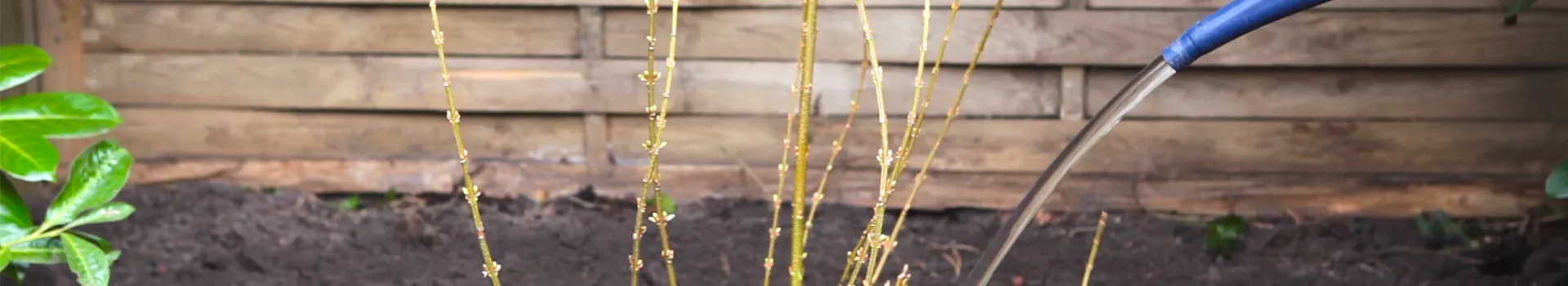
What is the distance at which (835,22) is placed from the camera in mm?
2121

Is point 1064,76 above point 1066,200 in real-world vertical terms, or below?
above

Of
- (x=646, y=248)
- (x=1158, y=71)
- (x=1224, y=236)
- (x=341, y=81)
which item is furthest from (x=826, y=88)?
(x=1158, y=71)

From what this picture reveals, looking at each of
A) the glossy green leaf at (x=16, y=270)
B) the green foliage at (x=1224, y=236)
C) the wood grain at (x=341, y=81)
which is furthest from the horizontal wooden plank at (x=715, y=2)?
the glossy green leaf at (x=16, y=270)

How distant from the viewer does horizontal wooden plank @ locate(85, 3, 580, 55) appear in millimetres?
2158

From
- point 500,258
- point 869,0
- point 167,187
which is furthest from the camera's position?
point 167,187

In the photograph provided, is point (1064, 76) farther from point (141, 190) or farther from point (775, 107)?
point (141, 190)

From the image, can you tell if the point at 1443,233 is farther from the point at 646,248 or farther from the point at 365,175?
the point at 365,175

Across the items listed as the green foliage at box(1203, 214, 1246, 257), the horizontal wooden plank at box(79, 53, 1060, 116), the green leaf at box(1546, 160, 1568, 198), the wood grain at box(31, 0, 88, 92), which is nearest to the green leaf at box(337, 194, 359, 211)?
the horizontal wooden plank at box(79, 53, 1060, 116)

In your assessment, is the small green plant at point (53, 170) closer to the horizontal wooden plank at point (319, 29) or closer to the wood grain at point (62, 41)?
the horizontal wooden plank at point (319, 29)

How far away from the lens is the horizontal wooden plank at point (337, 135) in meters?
2.25

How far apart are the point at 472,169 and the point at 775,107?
2.15 ft

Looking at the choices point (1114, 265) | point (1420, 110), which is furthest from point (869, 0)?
point (1420, 110)

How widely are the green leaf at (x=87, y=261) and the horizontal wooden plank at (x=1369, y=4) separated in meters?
1.65

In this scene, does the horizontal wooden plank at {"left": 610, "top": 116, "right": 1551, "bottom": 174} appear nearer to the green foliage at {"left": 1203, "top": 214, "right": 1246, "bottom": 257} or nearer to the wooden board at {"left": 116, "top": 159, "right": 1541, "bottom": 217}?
the wooden board at {"left": 116, "top": 159, "right": 1541, "bottom": 217}
